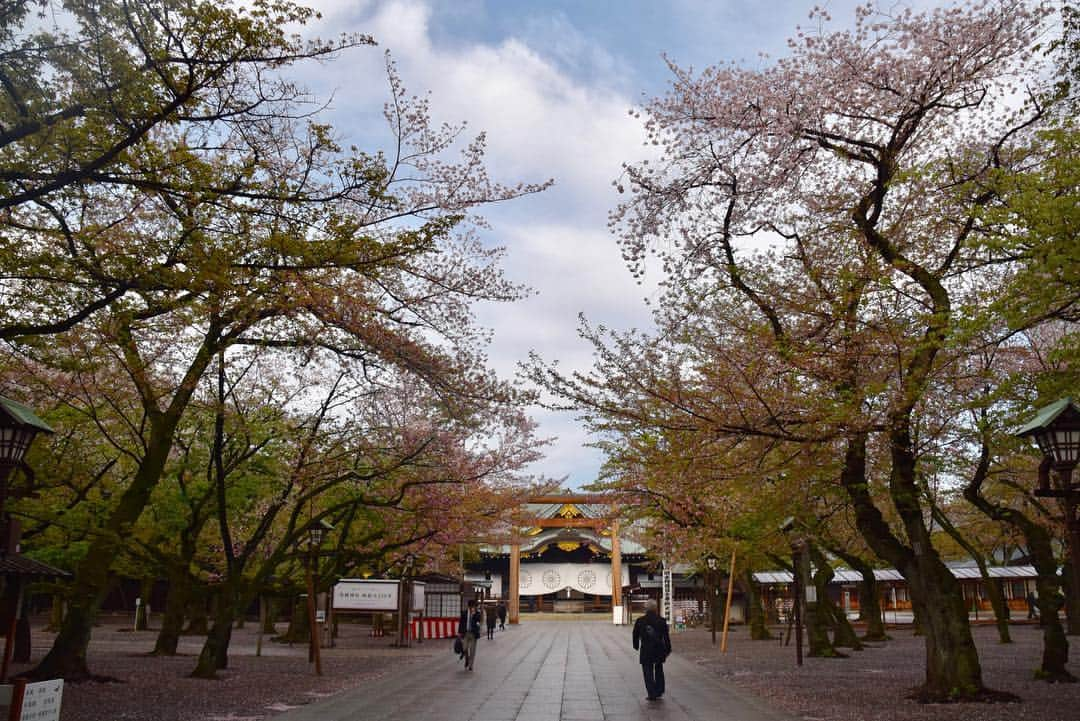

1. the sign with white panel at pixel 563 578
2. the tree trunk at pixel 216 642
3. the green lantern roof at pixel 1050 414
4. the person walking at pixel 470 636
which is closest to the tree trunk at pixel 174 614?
the tree trunk at pixel 216 642

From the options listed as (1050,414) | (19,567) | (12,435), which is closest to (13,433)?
(12,435)

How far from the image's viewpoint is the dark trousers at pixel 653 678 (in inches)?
483

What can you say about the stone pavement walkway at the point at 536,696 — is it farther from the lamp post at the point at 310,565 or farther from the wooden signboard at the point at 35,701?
the wooden signboard at the point at 35,701

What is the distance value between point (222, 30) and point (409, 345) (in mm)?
5062

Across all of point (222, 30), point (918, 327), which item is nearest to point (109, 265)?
point (222, 30)

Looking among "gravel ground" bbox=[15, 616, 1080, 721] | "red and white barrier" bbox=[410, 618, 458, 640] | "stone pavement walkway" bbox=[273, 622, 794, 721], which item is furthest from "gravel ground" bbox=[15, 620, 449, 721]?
"red and white barrier" bbox=[410, 618, 458, 640]

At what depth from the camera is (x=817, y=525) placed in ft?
50.3

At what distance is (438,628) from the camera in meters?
32.7

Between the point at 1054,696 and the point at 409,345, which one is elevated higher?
the point at 409,345

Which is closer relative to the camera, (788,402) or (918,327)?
(788,402)

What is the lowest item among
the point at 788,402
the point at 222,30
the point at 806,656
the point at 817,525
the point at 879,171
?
the point at 806,656

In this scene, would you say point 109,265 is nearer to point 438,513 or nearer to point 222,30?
point 222,30

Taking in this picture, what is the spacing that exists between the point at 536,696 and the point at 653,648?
217 centimetres

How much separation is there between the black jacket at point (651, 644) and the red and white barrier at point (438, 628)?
2079 centimetres
